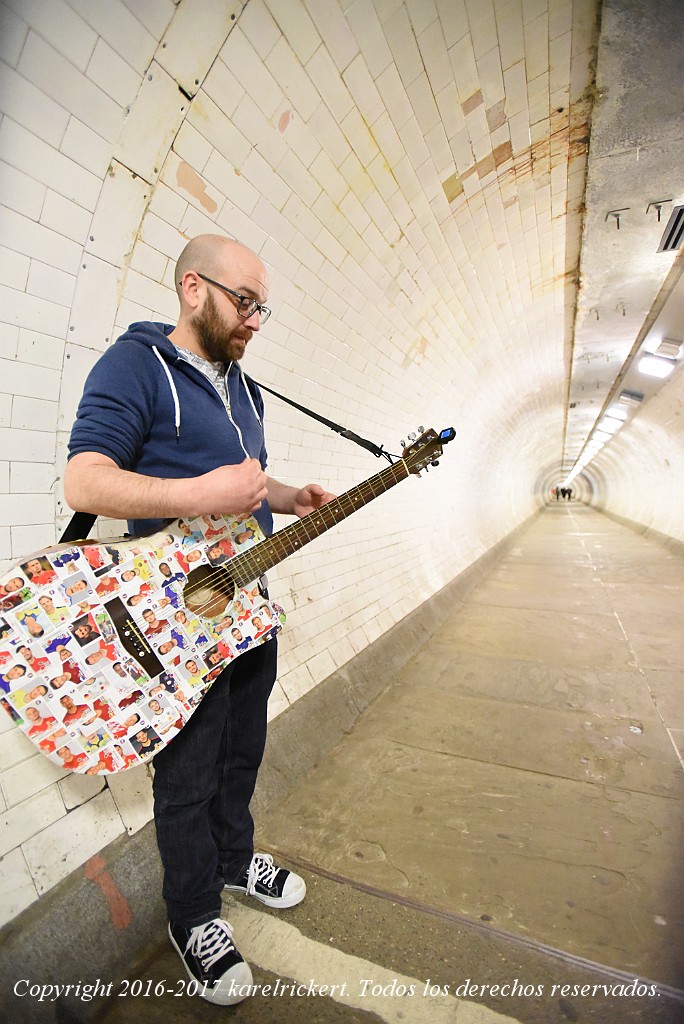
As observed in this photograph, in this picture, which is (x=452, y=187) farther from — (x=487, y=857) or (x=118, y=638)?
(x=487, y=857)

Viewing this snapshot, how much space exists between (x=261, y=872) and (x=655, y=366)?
8.77 metres

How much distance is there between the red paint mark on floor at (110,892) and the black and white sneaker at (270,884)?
0.41 meters

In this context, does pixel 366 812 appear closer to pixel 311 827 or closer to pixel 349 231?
pixel 311 827

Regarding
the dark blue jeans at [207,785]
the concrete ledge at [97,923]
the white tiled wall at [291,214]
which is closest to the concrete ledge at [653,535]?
the white tiled wall at [291,214]

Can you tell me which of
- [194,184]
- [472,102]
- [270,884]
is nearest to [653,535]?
[472,102]

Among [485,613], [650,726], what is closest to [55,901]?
[650,726]

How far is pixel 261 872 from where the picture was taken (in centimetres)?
194

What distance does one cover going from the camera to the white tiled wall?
1.63 m

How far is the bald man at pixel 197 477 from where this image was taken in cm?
136

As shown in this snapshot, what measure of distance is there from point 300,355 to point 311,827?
281 centimetres

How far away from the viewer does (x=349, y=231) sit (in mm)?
3252

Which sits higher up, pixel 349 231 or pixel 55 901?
pixel 349 231

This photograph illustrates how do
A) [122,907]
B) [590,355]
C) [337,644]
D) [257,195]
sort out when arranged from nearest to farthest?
[122,907] < [257,195] < [337,644] < [590,355]

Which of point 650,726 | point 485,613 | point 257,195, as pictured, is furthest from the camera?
point 485,613
